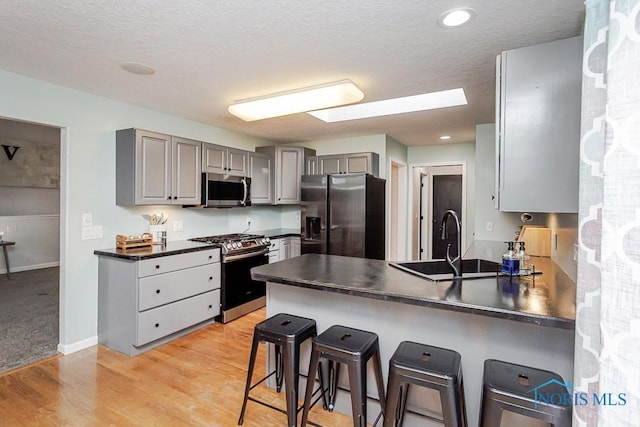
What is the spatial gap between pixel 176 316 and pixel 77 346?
0.84 meters

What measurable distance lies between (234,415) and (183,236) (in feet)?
7.83

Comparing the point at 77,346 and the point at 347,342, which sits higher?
the point at 347,342

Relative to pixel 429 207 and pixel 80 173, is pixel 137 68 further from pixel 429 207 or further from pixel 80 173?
pixel 429 207

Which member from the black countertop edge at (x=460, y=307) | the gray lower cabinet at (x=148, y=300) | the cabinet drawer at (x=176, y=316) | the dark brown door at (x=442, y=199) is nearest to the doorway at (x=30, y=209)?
the gray lower cabinet at (x=148, y=300)

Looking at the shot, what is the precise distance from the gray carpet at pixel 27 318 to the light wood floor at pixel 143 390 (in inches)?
10.5

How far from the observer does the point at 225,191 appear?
13.1 ft

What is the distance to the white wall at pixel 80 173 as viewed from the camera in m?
2.61

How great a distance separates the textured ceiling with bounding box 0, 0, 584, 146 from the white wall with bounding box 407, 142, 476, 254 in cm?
225

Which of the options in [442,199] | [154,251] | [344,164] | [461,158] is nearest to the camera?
[154,251]

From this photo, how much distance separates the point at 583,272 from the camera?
42.9 inches

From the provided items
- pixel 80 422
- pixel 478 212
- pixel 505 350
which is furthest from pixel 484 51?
pixel 80 422

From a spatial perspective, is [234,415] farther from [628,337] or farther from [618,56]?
[618,56]

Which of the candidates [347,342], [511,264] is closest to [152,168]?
[347,342]

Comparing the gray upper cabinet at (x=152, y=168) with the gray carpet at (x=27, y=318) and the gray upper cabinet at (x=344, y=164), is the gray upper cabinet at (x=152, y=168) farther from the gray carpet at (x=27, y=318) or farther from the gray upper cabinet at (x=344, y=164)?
the gray upper cabinet at (x=344, y=164)
